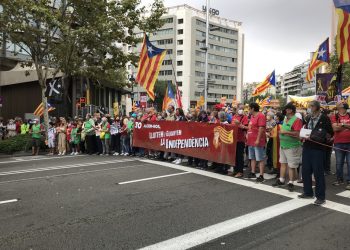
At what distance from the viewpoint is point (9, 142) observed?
1855cm

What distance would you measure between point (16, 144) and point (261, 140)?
12779mm

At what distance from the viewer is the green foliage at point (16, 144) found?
59.7 feet

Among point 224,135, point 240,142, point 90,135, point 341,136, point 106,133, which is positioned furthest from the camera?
point 90,135

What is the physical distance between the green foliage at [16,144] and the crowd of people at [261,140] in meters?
0.49

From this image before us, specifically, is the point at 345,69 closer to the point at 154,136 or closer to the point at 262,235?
the point at 154,136

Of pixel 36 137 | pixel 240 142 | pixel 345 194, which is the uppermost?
pixel 240 142

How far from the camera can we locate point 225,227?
584 cm

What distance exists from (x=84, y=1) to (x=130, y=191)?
13575 mm

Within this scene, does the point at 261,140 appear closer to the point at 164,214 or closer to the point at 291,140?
the point at 291,140

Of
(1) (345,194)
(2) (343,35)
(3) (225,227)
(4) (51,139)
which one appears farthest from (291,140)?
(4) (51,139)

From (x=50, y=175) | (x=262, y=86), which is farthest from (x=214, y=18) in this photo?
(x=50, y=175)

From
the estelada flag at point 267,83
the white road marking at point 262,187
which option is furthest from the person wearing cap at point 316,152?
the estelada flag at point 267,83

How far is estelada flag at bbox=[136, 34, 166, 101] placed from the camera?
15953mm

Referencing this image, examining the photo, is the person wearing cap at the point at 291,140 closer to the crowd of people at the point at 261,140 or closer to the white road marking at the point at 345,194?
the crowd of people at the point at 261,140
